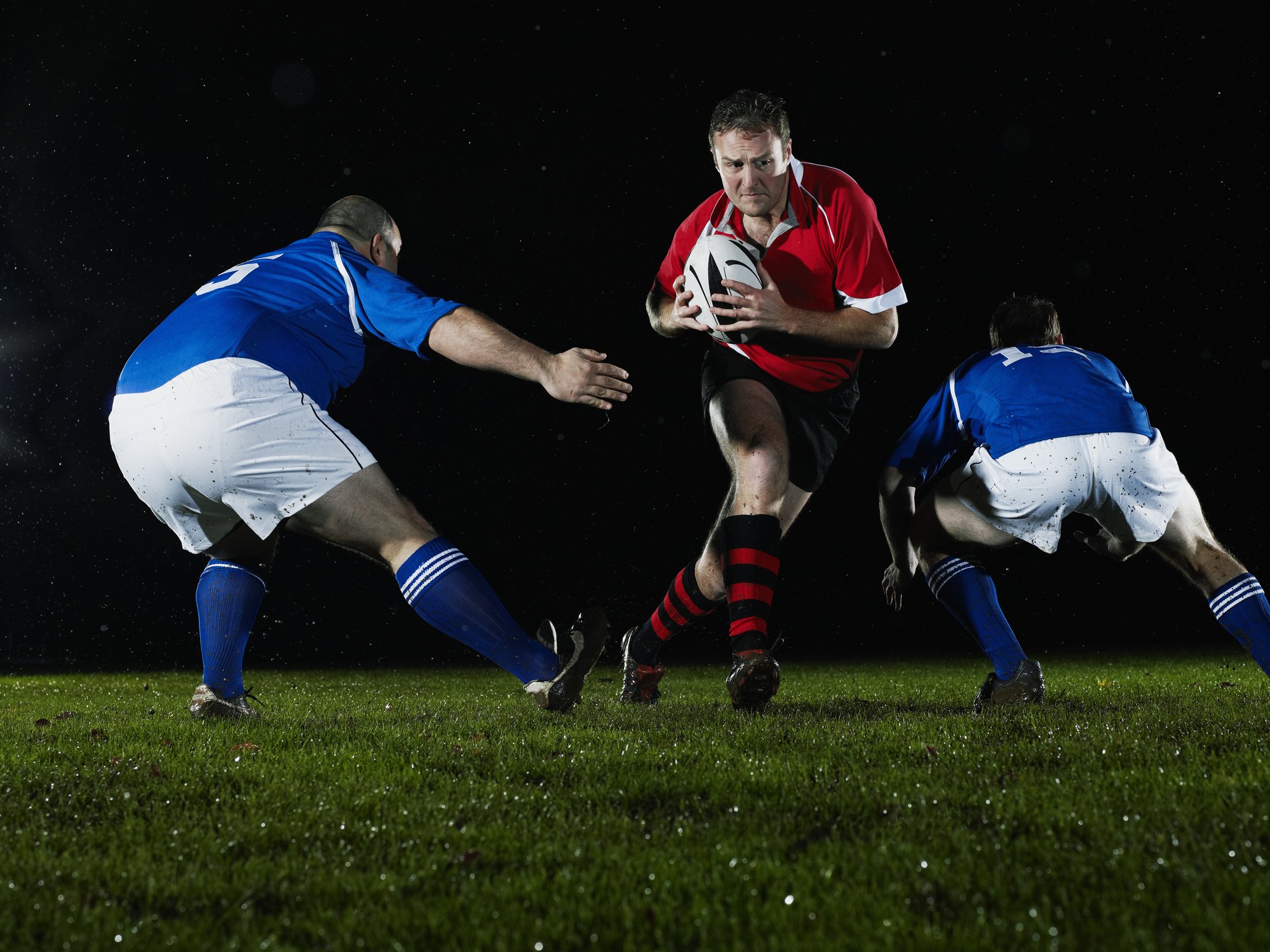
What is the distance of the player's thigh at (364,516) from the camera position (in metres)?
2.80

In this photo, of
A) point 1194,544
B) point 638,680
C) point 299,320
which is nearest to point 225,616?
point 299,320

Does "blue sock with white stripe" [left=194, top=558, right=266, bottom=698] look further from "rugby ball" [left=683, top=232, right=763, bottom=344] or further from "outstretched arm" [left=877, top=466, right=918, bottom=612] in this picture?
"outstretched arm" [left=877, top=466, right=918, bottom=612]

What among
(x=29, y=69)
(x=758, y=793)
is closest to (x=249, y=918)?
(x=758, y=793)

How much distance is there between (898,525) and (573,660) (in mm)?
1826

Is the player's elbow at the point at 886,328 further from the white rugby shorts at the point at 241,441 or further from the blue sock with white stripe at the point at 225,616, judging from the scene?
the blue sock with white stripe at the point at 225,616

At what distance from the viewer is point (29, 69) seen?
11.4m

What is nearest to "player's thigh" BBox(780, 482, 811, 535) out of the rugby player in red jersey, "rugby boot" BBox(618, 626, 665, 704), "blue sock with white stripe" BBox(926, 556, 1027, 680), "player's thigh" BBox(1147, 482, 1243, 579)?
the rugby player in red jersey

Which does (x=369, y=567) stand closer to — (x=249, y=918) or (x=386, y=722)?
(x=386, y=722)

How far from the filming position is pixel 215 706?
11.2ft

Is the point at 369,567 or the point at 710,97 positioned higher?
the point at 710,97

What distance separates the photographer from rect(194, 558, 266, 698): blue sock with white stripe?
3.42 metres

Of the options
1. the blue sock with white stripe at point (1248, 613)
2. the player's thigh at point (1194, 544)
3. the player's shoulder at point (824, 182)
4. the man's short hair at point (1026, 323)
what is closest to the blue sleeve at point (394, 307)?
the player's shoulder at point (824, 182)

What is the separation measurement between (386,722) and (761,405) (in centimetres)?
188

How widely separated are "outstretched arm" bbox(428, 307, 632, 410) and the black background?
28.4ft
